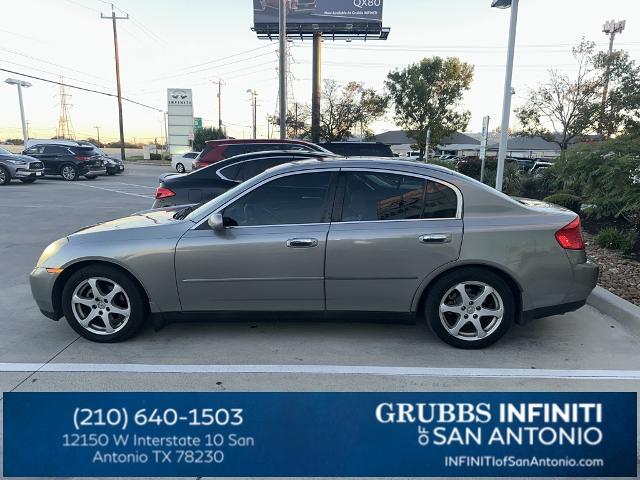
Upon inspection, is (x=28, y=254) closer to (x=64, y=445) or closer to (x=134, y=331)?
(x=134, y=331)

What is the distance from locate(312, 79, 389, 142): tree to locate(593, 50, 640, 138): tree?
45.9 feet

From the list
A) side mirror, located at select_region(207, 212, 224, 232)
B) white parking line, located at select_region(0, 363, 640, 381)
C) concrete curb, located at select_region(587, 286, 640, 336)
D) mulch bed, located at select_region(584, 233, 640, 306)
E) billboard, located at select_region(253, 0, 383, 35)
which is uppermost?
billboard, located at select_region(253, 0, 383, 35)

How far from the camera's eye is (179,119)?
1678 inches

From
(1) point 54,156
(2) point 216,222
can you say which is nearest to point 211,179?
(2) point 216,222

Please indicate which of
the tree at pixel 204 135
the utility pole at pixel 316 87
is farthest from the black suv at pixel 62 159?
the tree at pixel 204 135

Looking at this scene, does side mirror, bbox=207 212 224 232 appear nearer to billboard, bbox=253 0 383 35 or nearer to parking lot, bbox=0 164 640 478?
parking lot, bbox=0 164 640 478

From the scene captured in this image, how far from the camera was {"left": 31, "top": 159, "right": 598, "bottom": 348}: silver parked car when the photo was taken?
12.0ft

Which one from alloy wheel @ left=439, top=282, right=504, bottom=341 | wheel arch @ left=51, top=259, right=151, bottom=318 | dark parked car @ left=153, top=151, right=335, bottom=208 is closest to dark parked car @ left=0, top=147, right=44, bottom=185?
dark parked car @ left=153, top=151, right=335, bottom=208

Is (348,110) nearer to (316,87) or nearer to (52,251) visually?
(316,87)

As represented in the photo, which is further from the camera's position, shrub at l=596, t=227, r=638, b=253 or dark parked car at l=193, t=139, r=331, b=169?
dark parked car at l=193, t=139, r=331, b=169

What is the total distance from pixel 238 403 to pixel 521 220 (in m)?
2.56

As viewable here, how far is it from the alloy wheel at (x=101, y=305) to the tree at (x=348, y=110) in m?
28.1

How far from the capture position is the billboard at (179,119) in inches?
1654

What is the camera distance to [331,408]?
300 cm
